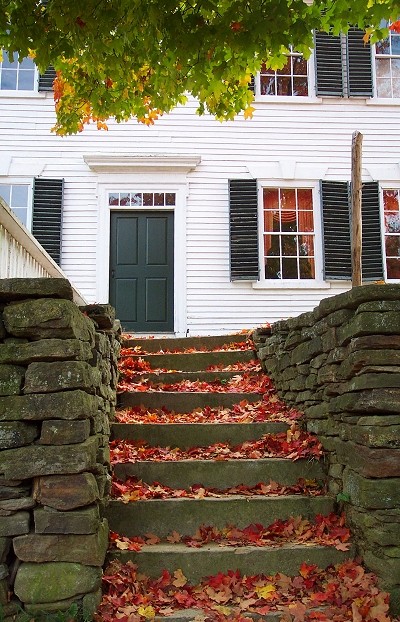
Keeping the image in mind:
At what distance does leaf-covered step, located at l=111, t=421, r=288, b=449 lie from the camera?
4.68 metres

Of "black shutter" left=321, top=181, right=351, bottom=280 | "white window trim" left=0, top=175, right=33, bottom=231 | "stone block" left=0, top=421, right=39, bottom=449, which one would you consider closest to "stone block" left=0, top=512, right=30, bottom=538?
"stone block" left=0, top=421, right=39, bottom=449

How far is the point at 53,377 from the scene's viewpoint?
3.14m

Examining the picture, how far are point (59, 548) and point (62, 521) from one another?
0.14 metres

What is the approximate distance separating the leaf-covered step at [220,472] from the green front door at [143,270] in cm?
513

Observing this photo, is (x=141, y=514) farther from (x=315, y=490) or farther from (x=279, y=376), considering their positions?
(x=279, y=376)

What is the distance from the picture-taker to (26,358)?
3145 millimetres

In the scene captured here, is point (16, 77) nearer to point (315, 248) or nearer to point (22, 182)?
point (22, 182)

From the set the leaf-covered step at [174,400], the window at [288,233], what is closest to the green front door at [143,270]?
the window at [288,233]

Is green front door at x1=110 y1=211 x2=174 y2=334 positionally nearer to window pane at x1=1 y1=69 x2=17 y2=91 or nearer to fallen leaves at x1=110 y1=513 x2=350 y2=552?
window pane at x1=1 y1=69 x2=17 y2=91

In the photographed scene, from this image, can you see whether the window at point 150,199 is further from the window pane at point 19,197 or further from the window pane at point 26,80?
the window pane at point 26,80

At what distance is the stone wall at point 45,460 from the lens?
3016 millimetres

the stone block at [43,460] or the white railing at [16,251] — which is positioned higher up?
the white railing at [16,251]

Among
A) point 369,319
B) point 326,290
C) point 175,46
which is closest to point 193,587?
point 369,319

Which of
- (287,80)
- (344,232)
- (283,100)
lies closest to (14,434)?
(344,232)
